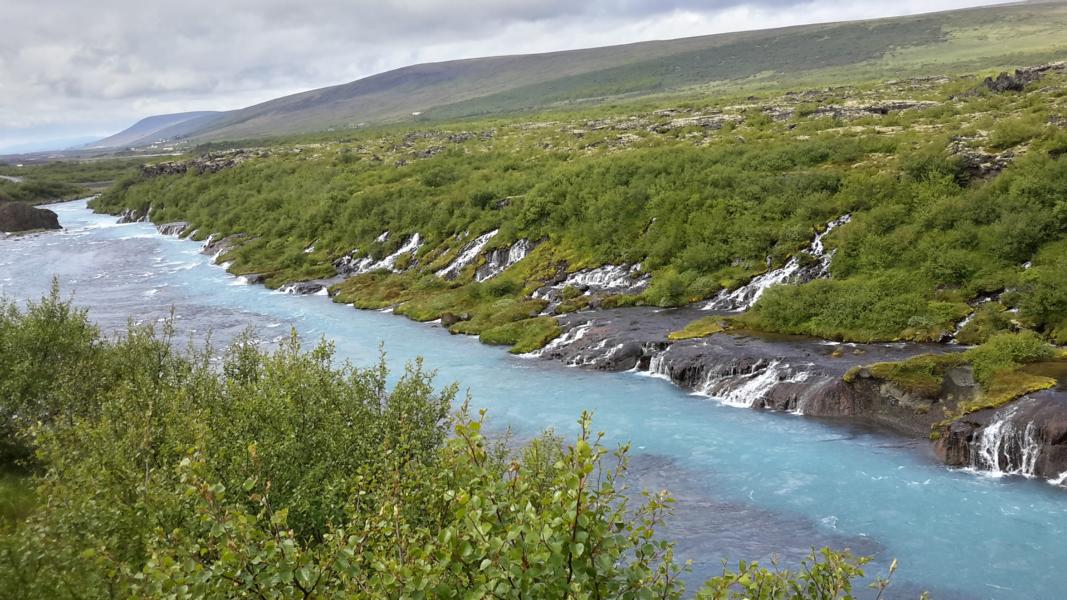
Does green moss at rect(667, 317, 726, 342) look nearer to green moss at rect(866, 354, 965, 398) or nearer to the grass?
the grass

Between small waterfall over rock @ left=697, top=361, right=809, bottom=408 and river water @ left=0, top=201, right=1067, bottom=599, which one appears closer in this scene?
river water @ left=0, top=201, right=1067, bottom=599

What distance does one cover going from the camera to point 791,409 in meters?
40.8

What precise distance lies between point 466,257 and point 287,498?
6372cm

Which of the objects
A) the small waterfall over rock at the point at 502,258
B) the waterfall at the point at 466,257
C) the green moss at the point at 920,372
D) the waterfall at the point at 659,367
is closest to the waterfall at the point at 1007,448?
the green moss at the point at 920,372

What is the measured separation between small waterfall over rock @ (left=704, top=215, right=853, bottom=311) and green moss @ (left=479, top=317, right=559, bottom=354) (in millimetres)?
13296

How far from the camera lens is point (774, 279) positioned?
191ft

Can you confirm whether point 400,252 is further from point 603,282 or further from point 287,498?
point 287,498

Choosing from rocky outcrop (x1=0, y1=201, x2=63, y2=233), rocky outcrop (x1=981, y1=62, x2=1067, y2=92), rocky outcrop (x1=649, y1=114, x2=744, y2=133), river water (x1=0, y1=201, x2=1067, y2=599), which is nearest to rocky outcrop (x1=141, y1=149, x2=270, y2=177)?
rocky outcrop (x1=0, y1=201, x2=63, y2=233)

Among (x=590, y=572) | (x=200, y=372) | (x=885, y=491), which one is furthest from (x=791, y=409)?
(x=590, y=572)

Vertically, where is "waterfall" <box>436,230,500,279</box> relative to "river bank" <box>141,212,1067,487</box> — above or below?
above

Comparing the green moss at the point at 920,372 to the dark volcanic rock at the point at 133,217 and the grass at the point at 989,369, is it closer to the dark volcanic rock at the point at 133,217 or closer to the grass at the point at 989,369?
the grass at the point at 989,369

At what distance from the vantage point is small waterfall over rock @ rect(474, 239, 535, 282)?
77.5 meters

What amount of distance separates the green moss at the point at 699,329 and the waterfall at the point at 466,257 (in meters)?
33.8

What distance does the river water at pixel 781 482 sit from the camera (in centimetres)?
2636
